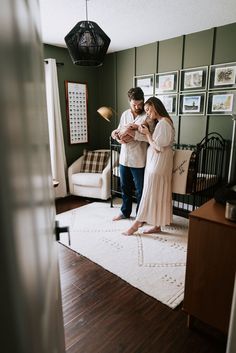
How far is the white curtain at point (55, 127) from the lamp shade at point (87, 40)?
5.61ft

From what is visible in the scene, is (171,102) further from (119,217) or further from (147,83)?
(119,217)

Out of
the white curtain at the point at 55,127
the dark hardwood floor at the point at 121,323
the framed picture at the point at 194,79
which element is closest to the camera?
the dark hardwood floor at the point at 121,323

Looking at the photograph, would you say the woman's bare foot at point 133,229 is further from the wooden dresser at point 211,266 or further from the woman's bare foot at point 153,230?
the wooden dresser at point 211,266

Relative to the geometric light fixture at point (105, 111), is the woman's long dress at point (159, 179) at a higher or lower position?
lower

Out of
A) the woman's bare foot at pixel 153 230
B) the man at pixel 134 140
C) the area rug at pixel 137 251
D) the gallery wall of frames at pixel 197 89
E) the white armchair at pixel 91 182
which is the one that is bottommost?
Answer: the area rug at pixel 137 251

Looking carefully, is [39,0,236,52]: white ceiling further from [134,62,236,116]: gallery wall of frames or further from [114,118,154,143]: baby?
[114,118,154,143]: baby

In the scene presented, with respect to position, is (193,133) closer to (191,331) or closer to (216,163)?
(216,163)

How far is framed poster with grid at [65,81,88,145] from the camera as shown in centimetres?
410

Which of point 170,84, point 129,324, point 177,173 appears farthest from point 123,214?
point 170,84

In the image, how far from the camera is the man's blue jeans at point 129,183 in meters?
2.88

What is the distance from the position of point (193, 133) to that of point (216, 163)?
531mm

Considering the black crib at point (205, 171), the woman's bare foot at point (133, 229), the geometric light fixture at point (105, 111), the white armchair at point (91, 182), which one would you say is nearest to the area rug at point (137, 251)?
the woman's bare foot at point (133, 229)

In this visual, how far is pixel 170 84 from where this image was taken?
3520mm

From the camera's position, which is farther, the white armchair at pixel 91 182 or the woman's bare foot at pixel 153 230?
the white armchair at pixel 91 182
